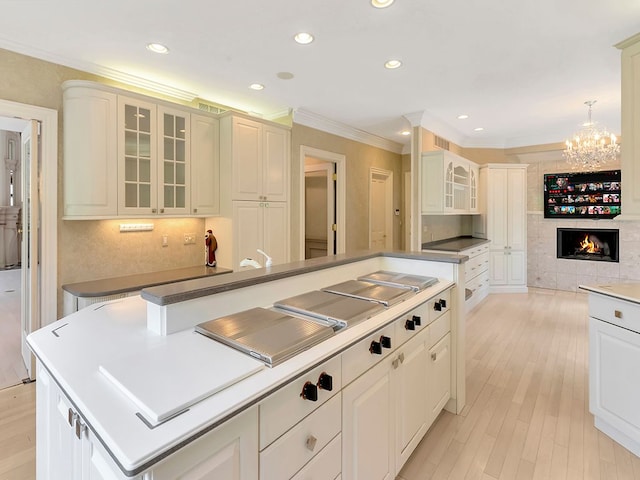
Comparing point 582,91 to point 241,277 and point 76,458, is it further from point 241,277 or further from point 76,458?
point 76,458

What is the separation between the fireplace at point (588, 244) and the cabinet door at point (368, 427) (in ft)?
19.5

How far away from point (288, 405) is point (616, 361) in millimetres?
2072

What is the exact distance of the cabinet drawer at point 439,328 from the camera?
1995 mm

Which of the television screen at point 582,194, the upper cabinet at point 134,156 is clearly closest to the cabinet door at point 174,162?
the upper cabinet at point 134,156

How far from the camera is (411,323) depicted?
171 centimetres

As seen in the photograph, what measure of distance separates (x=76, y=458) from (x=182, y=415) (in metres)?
0.52

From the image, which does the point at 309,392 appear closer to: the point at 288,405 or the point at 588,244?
the point at 288,405

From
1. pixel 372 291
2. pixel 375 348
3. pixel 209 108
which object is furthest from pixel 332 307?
pixel 209 108

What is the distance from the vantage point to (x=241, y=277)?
1.61 m

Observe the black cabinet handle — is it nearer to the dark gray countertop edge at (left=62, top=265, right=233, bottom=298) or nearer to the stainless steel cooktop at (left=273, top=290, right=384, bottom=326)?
the stainless steel cooktop at (left=273, top=290, right=384, bottom=326)

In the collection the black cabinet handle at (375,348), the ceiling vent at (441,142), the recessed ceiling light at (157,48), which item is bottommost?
the black cabinet handle at (375,348)

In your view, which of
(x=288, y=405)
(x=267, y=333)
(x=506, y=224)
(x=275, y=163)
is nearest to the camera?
(x=288, y=405)

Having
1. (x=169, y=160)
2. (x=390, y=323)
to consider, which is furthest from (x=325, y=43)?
(x=390, y=323)

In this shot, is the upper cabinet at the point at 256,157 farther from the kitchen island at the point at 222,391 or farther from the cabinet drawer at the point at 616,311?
the cabinet drawer at the point at 616,311
